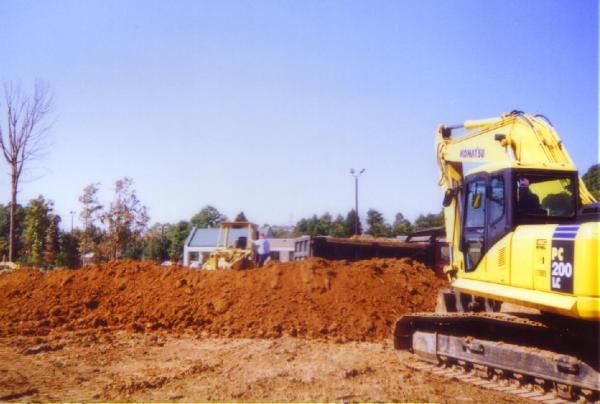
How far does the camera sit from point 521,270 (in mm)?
5551

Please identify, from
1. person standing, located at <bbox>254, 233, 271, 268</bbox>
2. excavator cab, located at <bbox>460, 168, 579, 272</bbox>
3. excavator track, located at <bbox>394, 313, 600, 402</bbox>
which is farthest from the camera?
person standing, located at <bbox>254, 233, 271, 268</bbox>

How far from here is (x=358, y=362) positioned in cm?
745

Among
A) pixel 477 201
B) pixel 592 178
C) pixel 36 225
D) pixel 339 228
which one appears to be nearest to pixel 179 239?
pixel 339 228

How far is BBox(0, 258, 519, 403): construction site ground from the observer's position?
6.12m

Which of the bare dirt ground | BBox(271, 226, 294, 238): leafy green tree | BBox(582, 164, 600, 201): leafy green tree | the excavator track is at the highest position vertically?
BBox(582, 164, 600, 201): leafy green tree

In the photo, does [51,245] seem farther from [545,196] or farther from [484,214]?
[545,196]

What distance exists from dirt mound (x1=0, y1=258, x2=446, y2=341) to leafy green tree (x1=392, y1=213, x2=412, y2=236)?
133 ft

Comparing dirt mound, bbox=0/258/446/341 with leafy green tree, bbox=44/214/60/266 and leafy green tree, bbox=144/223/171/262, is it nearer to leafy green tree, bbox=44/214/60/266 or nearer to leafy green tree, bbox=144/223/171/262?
leafy green tree, bbox=44/214/60/266

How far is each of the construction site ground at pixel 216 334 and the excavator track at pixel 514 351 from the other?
292 mm

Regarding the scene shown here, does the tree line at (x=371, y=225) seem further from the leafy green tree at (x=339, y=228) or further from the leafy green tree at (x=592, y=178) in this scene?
the leafy green tree at (x=592, y=178)

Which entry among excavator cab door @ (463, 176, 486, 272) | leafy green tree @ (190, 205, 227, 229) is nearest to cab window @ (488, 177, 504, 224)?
excavator cab door @ (463, 176, 486, 272)

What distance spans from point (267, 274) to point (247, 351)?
3.52m

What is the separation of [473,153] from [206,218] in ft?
268

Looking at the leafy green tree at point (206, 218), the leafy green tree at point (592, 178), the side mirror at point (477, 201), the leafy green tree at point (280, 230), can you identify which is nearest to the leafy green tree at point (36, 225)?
the side mirror at point (477, 201)
